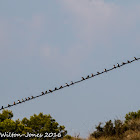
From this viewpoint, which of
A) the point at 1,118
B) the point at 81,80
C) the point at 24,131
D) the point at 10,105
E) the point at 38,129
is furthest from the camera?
the point at 38,129

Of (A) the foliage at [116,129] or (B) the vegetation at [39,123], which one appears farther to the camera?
(B) the vegetation at [39,123]

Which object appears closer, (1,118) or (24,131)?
(24,131)

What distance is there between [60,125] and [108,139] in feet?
130

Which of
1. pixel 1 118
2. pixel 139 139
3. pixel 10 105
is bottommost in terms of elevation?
pixel 139 139

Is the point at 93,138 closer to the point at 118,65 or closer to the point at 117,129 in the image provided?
the point at 117,129

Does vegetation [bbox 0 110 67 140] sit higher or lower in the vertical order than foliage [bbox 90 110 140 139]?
higher

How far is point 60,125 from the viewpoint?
2394 inches

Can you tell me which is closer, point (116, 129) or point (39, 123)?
point (116, 129)

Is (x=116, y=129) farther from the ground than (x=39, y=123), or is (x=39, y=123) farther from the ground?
(x=39, y=123)

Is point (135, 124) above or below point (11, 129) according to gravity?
below

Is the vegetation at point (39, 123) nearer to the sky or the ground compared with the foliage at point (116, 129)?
nearer to the sky

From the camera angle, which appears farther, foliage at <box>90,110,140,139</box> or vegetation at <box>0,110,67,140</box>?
vegetation at <box>0,110,67,140</box>

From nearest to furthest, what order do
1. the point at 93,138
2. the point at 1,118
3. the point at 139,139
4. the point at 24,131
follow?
1. the point at 139,139
2. the point at 93,138
3. the point at 24,131
4. the point at 1,118

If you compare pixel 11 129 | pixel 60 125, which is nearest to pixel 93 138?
pixel 11 129
